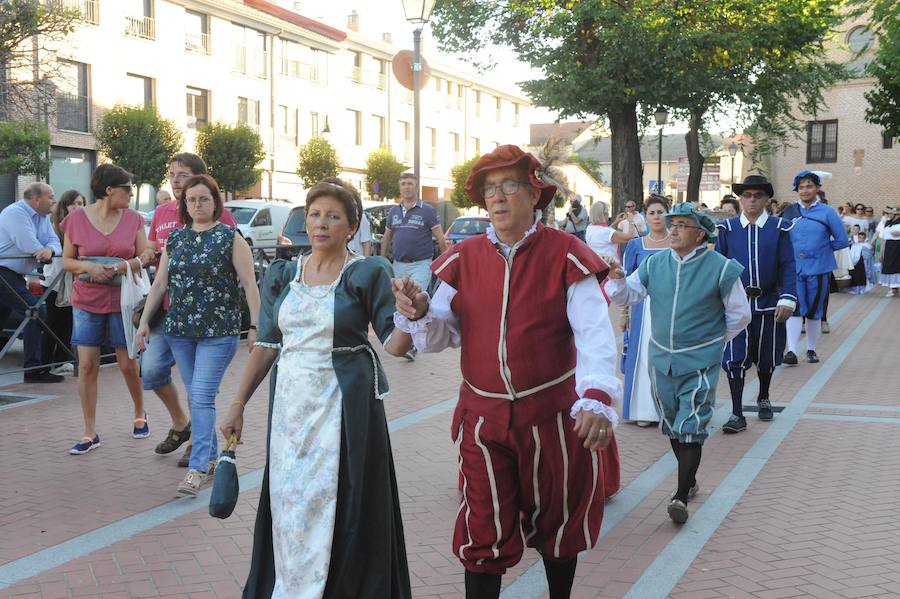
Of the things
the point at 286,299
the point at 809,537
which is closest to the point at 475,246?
the point at 286,299

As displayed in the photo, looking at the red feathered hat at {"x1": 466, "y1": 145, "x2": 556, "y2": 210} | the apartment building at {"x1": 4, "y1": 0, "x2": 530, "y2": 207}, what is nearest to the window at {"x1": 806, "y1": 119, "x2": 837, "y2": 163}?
the apartment building at {"x1": 4, "y1": 0, "x2": 530, "y2": 207}

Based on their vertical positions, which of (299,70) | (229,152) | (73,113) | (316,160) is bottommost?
(229,152)

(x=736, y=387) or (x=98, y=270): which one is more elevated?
(x=98, y=270)

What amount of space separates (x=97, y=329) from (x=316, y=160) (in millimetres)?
37933

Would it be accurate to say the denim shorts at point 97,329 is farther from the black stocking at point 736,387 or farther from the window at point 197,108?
the window at point 197,108

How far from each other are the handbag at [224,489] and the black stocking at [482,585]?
0.89 metres

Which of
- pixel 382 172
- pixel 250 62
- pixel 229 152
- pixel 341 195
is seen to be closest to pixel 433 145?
pixel 382 172

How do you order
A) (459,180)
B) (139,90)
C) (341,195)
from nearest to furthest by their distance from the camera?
(341,195) < (139,90) < (459,180)

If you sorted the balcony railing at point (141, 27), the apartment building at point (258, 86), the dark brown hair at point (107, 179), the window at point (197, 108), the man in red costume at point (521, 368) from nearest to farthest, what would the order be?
1. the man in red costume at point (521, 368)
2. the dark brown hair at point (107, 179)
3. the apartment building at point (258, 86)
4. the balcony railing at point (141, 27)
5. the window at point (197, 108)

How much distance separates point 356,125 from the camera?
5088 centimetres

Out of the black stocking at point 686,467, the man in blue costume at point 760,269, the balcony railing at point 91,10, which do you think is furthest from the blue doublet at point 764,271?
the balcony railing at point 91,10

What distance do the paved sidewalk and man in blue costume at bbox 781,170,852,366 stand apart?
310 cm

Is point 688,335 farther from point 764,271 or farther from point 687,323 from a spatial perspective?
point 764,271

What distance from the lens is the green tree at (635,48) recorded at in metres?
23.4
